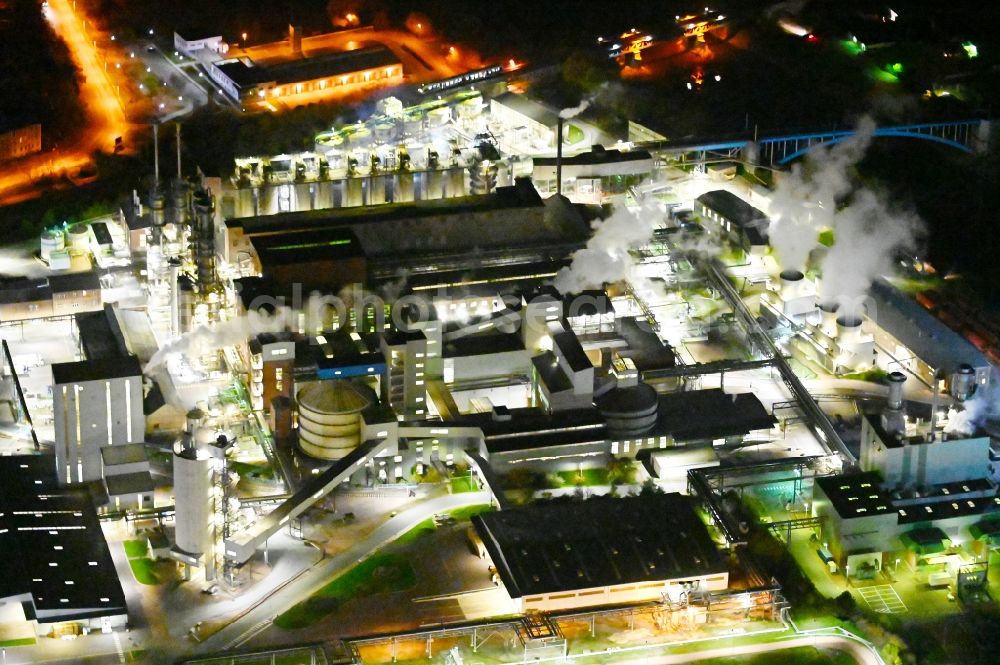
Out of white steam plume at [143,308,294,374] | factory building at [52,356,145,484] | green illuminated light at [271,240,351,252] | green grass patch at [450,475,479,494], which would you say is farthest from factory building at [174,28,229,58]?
green grass patch at [450,475,479,494]

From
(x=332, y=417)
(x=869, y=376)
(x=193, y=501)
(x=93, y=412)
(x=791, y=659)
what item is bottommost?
(x=791, y=659)

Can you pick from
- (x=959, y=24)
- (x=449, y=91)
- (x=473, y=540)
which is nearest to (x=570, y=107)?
(x=449, y=91)

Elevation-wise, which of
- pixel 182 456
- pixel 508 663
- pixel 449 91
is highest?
pixel 449 91

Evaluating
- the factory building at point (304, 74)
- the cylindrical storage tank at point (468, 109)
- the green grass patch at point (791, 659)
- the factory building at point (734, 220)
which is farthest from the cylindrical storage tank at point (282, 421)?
the factory building at point (304, 74)

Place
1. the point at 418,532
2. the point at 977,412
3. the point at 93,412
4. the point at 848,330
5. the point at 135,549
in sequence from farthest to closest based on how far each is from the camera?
the point at 848,330, the point at 977,412, the point at 93,412, the point at 418,532, the point at 135,549

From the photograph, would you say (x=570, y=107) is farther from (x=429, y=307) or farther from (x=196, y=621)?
(x=196, y=621)

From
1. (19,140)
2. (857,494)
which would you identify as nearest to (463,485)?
(857,494)

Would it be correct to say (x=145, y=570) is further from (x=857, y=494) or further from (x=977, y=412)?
(x=977, y=412)
